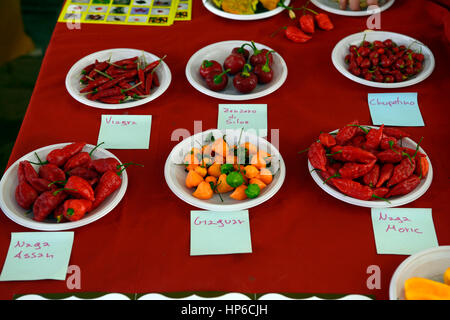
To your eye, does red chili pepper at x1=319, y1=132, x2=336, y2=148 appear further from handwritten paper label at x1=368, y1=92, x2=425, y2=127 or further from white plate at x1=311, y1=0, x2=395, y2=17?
white plate at x1=311, y1=0, x2=395, y2=17

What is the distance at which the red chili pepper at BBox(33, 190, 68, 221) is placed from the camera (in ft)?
4.01

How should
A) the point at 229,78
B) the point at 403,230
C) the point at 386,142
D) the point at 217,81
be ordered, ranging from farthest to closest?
the point at 229,78
the point at 217,81
the point at 386,142
the point at 403,230

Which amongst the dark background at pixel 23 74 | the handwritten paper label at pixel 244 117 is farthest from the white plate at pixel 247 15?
the dark background at pixel 23 74

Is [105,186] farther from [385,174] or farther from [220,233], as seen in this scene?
[385,174]

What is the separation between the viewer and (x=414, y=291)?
1035 mm

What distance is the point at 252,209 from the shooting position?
1312mm

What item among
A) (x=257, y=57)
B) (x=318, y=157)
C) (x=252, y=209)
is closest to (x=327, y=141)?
(x=318, y=157)

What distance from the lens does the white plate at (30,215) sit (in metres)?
1.22

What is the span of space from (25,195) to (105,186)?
0.22 metres

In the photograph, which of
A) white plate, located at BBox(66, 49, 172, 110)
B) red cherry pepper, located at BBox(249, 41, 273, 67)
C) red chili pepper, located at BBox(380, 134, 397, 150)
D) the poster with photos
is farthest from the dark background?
red chili pepper, located at BBox(380, 134, 397, 150)

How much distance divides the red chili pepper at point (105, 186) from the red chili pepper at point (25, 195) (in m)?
0.17

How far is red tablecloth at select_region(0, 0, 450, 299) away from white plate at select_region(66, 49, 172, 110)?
3 centimetres
